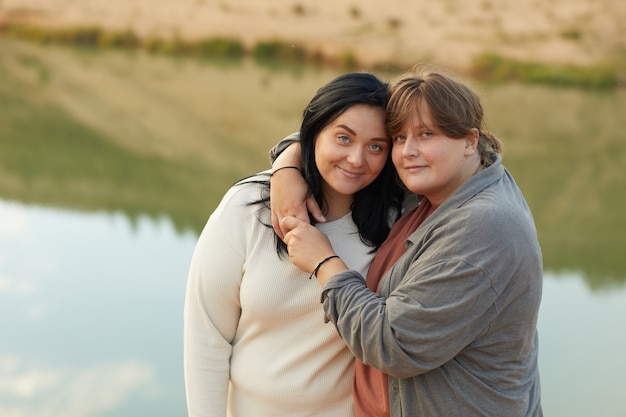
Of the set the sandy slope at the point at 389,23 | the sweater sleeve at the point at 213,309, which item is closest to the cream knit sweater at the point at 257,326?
the sweater sleeve at the point at 213,309

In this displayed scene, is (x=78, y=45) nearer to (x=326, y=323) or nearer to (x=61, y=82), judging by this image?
(x=61, y=82)

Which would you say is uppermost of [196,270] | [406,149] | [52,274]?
[406,149]

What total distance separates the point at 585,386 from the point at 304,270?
228cm

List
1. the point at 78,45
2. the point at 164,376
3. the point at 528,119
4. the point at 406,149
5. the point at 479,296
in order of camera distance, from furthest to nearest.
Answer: the point at 78,45
the point at 528,119
the point at 164,376
the point at 406,149
the point at 479,296

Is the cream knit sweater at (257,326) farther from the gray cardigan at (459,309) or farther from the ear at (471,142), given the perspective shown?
the ear at (471,142)

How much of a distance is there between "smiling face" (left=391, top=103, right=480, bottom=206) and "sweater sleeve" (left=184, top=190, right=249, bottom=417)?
1.21ft

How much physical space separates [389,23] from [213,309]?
31.5 feet

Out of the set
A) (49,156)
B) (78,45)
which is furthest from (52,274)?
(78,45)

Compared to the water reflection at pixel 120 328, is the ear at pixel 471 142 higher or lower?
higher

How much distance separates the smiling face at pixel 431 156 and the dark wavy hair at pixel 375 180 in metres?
0.10

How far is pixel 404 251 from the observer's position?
5.16 ft

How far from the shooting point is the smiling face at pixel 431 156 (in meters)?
1.47

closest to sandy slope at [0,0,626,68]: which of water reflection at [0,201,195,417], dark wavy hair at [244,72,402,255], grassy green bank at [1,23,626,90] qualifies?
grassy green bank at [1,23,626,90]

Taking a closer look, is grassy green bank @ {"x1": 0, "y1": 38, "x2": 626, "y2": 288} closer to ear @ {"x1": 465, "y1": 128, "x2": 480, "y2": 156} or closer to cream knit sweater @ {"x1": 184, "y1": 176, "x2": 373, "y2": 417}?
cream knit sweater @ {"x1": 184, "y1": 176, "x2": 373, "y2": 417}
